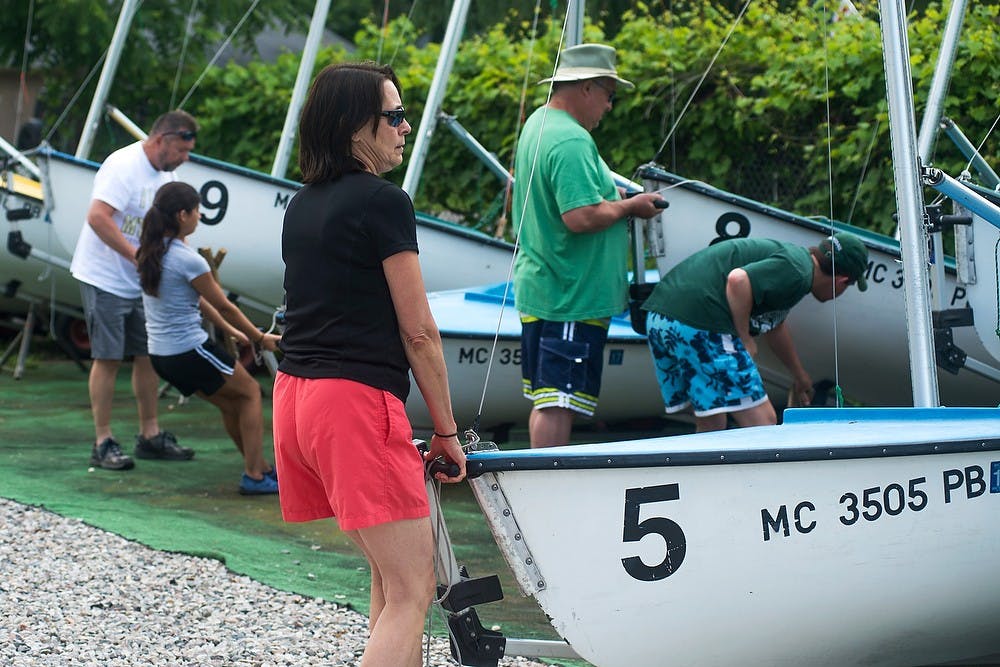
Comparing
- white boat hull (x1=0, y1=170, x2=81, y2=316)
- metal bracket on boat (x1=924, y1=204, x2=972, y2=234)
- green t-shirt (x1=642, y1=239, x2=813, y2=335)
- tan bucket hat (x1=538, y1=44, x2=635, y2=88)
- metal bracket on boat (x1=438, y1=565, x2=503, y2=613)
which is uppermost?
tan bucket hat (x1=538, y1=44, x2=635, y2=88)

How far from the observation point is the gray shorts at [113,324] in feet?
23.1

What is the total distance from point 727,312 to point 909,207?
1135mm

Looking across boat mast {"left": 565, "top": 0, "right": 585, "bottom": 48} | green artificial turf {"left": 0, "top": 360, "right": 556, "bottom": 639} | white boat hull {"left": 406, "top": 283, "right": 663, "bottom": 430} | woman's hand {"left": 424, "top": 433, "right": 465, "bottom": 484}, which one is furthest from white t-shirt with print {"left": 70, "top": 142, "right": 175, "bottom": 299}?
woman's hand {"left": 424, "top": 433, "right": 465, "bottom": 484}

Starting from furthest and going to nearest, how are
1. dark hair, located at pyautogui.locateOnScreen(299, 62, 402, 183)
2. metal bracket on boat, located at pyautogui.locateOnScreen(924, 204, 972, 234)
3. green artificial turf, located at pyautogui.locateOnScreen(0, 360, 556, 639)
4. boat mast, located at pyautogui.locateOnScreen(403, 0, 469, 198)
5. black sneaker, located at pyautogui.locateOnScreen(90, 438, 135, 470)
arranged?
1. boat mast, located at pyautogui.locateOnScreen(403, 0, 469, 198)
2. black sneaker, located at pyautogui.locateOnScreen(90, 438, 135, 470)
3. green artificial turf, located at pyautogui.locateOnScreen(0, 360, 556, 639)
4. metal bracket on boat, located at pyautogui.locateOnScreen(924, 204, 972, 234)
5. dark hair, located at pyautogui.locateOnScreen(299, 62, 402, 183)

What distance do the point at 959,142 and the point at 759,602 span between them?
3.14 meters

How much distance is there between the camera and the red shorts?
3037mm

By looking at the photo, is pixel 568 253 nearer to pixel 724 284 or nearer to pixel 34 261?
pixel 724 284

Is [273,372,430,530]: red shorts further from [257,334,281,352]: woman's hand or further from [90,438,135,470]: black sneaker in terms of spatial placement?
[90,438,135,470]: black sneaker

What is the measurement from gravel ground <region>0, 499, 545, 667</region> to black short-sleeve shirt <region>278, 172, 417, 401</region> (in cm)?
140

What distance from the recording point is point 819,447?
3479mm

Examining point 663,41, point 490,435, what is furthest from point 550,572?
point 663,41

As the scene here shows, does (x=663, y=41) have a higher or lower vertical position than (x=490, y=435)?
higher

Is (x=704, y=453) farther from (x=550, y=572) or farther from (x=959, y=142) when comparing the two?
(x=959, y=142)

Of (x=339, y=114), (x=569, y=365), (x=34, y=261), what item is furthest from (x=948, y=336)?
(x=34, y=261)
